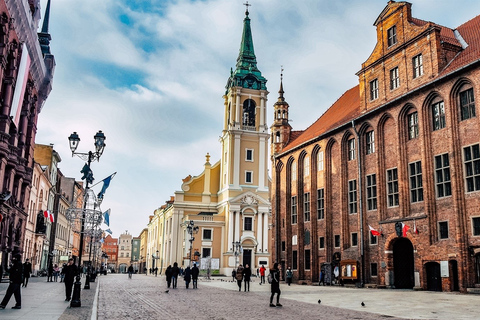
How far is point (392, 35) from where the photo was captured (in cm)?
3244

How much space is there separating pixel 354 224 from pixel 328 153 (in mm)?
6887

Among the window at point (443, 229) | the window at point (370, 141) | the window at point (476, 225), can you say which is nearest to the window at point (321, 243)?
the window at point (370, 141)

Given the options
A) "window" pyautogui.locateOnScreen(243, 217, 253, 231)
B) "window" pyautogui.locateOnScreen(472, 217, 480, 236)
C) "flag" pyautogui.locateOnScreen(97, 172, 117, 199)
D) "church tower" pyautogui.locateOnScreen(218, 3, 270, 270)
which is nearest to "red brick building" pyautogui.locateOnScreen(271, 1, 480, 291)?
"window" pyautogui.locateOnScreen(472, 217, 480, 236)


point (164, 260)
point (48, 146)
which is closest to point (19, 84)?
point (48, 146)

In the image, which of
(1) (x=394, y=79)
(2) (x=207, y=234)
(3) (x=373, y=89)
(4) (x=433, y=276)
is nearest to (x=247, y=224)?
(2) (x=207, y=234)

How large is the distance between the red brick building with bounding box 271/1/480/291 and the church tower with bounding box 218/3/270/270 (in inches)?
1048

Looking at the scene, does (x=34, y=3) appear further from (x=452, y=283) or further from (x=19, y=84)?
(x=452, y=283)

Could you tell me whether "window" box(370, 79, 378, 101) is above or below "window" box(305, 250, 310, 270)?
above

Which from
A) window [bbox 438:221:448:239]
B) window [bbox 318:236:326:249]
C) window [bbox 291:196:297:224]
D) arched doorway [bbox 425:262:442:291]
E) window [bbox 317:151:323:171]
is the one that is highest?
window [bbox 317:151:323:171]

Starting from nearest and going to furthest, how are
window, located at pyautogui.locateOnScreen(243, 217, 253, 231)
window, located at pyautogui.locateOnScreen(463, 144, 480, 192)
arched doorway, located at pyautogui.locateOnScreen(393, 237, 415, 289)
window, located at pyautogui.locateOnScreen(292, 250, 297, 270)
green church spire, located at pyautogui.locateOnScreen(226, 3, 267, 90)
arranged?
window, located at pyautogui.locateOnScreen(463, 144, 480, 192), arched doorway, located at pyautogui.locateOnScreen(393, 237, 415, 289), window, located at pyautogui.locateOnScreen(292, 250, 297, 270), window, located at pyautogui.locateOnScreen(243, 217, 253, 231), green church spire, located at pyautogui.locateOnScreen(226, 3, 267, 90)

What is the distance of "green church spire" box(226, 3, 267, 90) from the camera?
249 feet

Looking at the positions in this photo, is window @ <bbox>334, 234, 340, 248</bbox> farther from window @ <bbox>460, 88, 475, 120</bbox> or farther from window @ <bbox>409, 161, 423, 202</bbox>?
window @ <bbox>460, 88, 475, 120</bbox>

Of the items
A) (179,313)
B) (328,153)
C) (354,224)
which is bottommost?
(179,313)

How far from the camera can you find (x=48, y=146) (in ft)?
188
